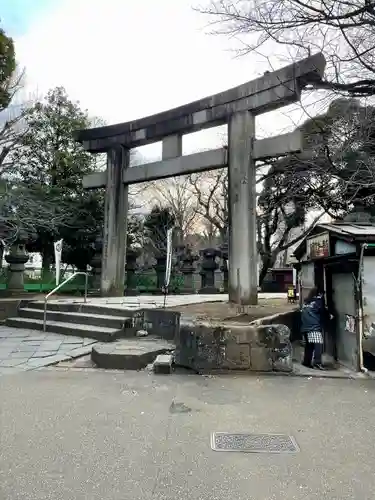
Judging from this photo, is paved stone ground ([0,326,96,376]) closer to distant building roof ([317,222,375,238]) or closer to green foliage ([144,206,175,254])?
distant building roof ([317,222,375,238])

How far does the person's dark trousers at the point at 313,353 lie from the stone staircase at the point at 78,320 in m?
3.87

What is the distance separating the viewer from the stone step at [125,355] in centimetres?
657

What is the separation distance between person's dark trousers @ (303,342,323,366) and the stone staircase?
3868 millimetres

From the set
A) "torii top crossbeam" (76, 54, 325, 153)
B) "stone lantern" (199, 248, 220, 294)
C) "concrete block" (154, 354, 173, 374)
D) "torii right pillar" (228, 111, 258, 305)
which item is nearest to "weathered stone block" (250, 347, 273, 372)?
"concrete block" (154, 354, 173, 374)

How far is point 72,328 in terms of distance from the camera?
30.2 ft

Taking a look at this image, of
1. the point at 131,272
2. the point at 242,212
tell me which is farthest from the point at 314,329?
the point at 131,272

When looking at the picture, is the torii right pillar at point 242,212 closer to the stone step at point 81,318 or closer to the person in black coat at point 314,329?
the person in black coat at point 314,329

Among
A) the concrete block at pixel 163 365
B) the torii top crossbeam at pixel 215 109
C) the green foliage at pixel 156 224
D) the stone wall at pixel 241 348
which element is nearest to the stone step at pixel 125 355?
the concrete block at pixel 163 365

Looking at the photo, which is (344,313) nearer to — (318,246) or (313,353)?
(313,353)

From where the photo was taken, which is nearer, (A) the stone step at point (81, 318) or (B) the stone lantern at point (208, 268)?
(A) the stone step at point (81, 318)

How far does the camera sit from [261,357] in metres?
→ 6.28

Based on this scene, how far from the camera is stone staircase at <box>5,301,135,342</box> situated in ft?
28.7

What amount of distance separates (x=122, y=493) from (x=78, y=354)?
4836 millimetres

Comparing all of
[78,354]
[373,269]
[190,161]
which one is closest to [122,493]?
[78,354]
